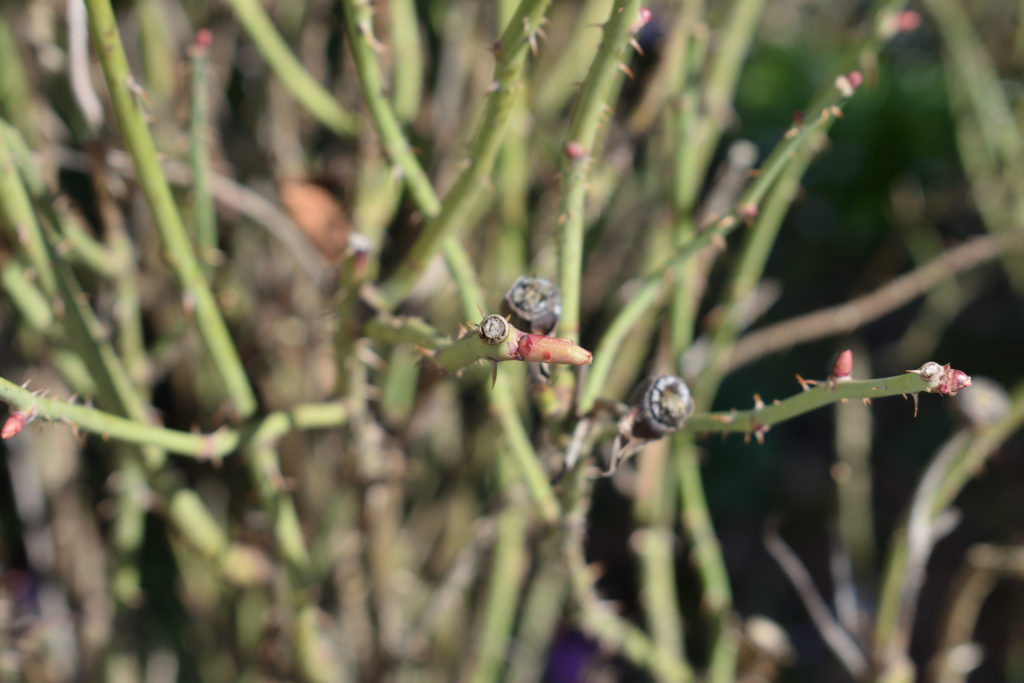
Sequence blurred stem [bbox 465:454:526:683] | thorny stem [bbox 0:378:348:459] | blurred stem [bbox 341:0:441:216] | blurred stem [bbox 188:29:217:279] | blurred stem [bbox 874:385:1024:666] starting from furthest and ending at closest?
blurred stem [bbox 465:454:526:683] → blurred stem [bbox 874:385:1024:666] → blurred stem [bbox 188:29:217:279] → blurred stem [bbox 341:0:441:216] → thorny stem [bbox 0:378:348:459]

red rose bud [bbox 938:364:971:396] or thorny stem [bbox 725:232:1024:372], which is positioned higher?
thorny stem [bbox 725:232:1024:372]

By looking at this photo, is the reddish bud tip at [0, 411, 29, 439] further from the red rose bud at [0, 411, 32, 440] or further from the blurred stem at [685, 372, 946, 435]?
the blurred stem at [685, 372, 946, 435]

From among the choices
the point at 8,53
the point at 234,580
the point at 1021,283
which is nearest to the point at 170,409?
the point at 234,580

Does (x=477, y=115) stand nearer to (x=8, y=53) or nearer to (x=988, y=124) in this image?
(x=8, y=53)

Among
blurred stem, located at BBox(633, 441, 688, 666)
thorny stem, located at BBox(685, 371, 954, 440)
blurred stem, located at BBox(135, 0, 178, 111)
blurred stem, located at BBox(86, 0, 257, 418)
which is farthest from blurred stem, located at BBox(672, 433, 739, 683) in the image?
blurred stem, located at BBox(135, 0, 178, 111)

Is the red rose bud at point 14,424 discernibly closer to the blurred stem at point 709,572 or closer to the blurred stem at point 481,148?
Answer: the blurred stem at point 481,148

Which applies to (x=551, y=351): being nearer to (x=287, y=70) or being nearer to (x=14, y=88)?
(x=287, y=70)
